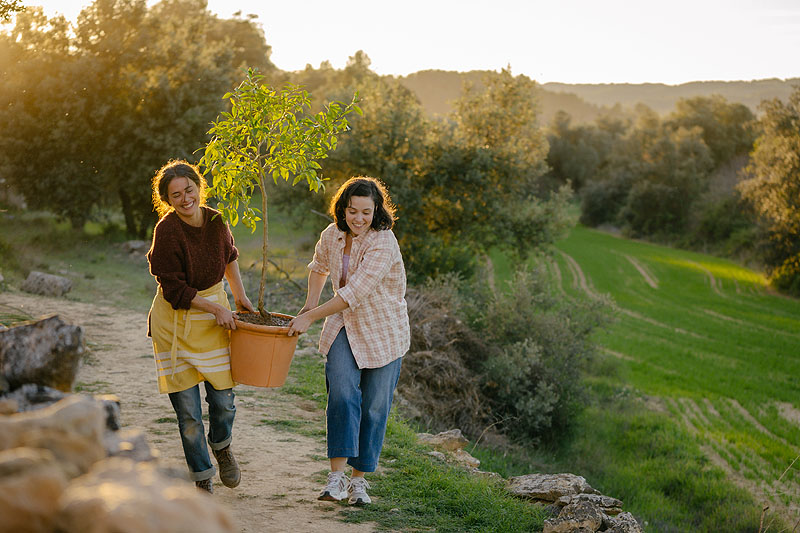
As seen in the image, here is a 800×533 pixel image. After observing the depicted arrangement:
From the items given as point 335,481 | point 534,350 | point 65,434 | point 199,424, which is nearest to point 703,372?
point 534,350

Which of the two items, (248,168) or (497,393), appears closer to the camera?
(248,168)

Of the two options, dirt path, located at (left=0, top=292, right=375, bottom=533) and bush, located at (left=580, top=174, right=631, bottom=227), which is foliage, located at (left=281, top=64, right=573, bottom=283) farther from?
bush, located at (left=580, top=174, right=631, bottom=227)

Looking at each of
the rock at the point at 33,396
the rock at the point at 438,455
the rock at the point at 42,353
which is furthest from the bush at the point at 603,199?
the rock at the point at 33,396

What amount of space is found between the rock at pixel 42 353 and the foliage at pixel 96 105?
20.3 meters

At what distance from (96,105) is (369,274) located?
67.7ft

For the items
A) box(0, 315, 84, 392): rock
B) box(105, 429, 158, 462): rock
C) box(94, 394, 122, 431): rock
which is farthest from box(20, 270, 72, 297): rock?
box(105, 429, 158, 462): rock

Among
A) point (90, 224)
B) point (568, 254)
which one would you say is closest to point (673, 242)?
point (568, 254)

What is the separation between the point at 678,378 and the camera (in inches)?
754

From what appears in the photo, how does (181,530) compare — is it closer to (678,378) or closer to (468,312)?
(468,312)

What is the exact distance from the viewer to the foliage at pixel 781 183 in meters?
30.9

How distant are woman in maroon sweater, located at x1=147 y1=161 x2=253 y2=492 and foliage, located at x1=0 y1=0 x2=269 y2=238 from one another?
1827cm

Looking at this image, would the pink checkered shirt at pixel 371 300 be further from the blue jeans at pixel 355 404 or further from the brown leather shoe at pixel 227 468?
the brown leather shoe at pixel 227 468

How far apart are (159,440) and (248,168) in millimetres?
2722

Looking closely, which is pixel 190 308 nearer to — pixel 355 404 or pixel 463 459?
pixel 355 404
